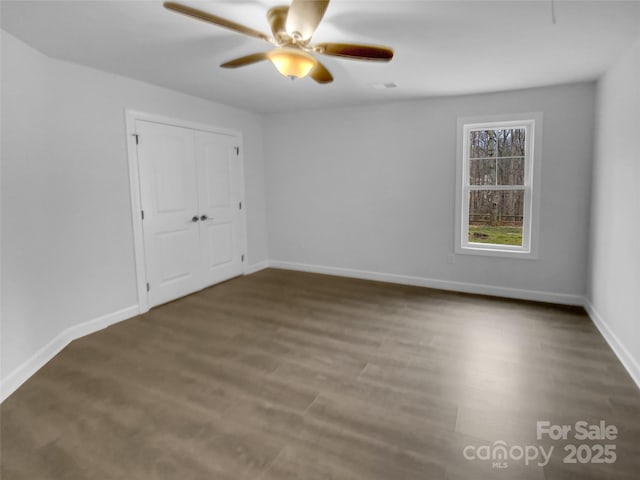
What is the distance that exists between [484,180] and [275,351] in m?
3.22

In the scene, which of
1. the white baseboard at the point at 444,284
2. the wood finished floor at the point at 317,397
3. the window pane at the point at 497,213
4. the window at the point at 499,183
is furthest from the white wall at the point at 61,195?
the window pane at the point at 497,213

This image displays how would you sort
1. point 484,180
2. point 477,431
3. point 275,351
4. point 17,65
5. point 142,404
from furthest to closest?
1. point 484,180
2. point 275,351
3. point 17,65
4. point 142,404
5. point 477,431

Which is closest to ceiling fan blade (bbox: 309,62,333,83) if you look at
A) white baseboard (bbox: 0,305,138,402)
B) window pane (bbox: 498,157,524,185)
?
window pane (bbox: 498,157,524,185)

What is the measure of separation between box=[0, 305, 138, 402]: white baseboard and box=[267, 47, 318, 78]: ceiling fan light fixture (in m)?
2.71

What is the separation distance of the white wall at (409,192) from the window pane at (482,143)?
25 cm

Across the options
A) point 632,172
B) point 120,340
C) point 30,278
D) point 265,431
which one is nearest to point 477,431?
point 265,431

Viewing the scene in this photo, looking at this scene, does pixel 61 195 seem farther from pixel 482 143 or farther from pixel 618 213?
pixel 618 213

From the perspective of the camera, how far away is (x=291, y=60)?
2316 millimetres

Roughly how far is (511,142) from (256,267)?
3.85 meters

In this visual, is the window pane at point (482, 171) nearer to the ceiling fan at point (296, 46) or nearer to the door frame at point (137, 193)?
the ceiling fan at point (296, 46)

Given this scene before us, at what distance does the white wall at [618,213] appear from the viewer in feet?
8.65

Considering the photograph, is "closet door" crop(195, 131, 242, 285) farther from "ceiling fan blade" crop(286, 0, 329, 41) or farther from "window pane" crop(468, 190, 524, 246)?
"window pane" crop(468, 190, 524, 246)

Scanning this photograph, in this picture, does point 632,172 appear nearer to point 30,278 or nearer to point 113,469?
point 113,469

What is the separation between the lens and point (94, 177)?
344 cm
